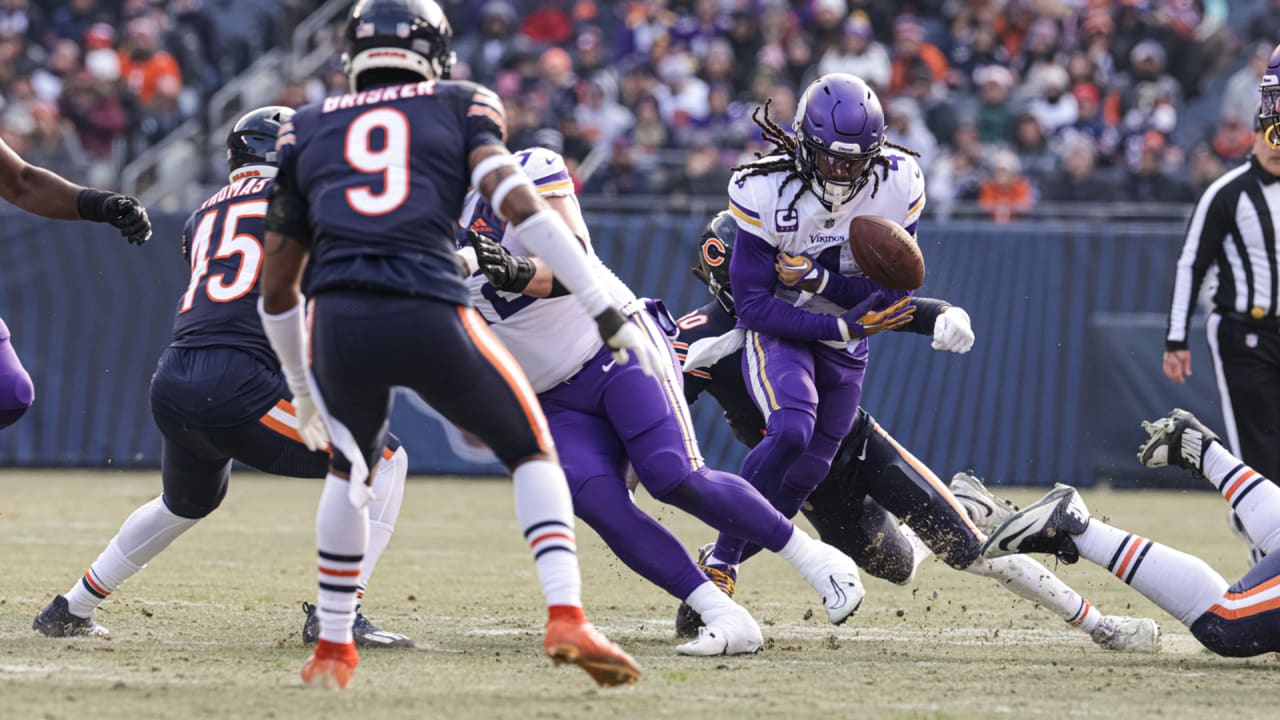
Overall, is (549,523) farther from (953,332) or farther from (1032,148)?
(1032,148)

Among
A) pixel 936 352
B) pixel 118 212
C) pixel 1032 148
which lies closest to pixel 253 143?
pixel 118 212

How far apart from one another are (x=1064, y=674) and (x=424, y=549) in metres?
4.27

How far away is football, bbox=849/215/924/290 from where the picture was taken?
5.73 m

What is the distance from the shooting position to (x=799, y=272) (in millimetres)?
5938

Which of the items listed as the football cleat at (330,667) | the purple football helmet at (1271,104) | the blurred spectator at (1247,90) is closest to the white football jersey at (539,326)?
the football cleat at (330,667)

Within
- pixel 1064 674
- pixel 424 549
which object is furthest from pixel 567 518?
pixel 424 549

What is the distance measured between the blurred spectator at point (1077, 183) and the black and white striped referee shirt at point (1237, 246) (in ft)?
20.4

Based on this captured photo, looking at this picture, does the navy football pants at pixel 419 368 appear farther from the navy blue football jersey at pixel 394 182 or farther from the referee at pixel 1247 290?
the referee at pixel 1247 290

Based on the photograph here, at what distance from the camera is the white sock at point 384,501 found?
5410 millimetres

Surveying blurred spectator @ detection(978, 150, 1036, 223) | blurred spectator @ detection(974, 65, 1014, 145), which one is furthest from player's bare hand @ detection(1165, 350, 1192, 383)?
blurred spectator @ detection(974, 65, 1014, 145)

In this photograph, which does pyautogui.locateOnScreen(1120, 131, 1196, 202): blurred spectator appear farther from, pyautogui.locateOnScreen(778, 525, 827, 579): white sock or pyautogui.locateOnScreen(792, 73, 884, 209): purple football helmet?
pyautogui.locateOnScreen(778, 525, 827, 579): white sock

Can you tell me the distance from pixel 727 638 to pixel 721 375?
5.05ft

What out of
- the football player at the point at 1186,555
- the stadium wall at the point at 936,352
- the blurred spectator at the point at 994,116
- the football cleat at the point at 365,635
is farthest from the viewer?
the blurred spectator at the point at 994,116

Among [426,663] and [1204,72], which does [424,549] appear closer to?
[426,663]
